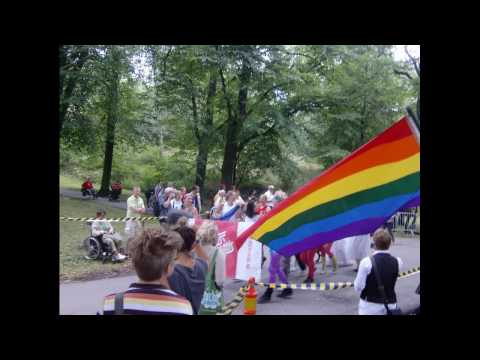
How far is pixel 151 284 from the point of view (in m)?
2.82

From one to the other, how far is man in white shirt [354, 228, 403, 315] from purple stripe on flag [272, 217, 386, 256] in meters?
0.38

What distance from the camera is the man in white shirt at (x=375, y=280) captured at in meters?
4.39

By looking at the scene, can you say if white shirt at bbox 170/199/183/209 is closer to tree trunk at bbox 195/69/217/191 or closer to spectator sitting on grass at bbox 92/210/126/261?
spectator sitting on grass at bbox 92/210/126/261

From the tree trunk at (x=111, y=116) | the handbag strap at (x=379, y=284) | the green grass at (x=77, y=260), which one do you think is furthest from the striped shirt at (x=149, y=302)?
the tree trunk at (x=111, y=116)

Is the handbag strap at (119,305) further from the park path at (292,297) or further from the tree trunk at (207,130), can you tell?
the tree trunk at (207,130)

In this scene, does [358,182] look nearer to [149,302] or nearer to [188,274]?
[188,274]

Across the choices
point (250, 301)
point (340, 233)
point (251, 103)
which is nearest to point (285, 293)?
point (250, 301)

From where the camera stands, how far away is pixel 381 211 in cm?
415

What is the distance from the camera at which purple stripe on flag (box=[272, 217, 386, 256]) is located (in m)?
4.18

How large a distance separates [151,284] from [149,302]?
0.37 ft

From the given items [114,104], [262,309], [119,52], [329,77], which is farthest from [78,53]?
[262,309]

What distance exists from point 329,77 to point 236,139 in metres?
6.18

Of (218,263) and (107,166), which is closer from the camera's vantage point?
(218,263)

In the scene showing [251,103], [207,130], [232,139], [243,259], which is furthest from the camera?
[251,103]
